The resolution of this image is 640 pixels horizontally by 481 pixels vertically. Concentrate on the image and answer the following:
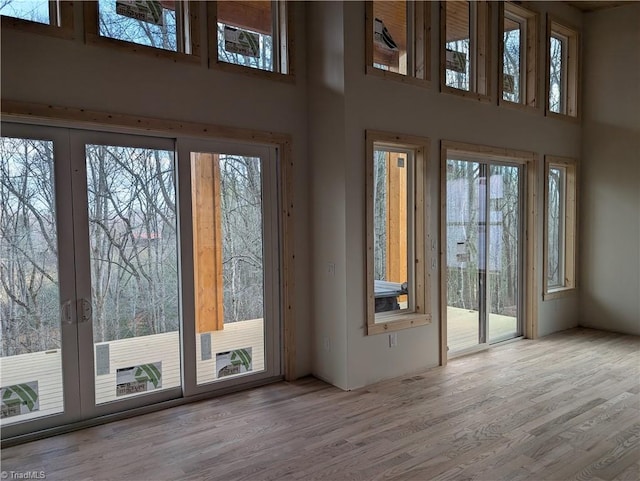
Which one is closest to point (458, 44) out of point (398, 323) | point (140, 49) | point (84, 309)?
point (398, 323)

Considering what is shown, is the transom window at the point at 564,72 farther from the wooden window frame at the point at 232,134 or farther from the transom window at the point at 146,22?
the transom window at the point at 146,22

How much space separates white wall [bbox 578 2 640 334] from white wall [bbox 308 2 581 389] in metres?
2.44

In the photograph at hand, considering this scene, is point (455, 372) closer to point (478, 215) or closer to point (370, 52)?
point (478, 215)

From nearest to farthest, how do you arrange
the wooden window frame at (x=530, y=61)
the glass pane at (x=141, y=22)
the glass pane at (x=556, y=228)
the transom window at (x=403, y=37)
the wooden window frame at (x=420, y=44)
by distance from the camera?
the glass pane at (x=141, y=22) < the transom window at (x=403, y=37) < the wooden window frame at (x=420, y=44) < the wooden window frame at (x=530, y=61) < the glass pane at (x=556, y=228)

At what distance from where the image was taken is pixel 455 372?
4.51 metres

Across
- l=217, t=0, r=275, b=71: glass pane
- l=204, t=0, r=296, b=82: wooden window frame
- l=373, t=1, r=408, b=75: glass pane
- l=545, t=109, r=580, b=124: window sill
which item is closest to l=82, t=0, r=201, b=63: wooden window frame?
l=217, t=0, r=275, b=71: glass pane

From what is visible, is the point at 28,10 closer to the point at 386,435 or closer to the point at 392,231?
the point at 392,231

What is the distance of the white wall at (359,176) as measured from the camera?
4016 mm

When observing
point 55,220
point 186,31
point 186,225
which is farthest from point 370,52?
point 55,220

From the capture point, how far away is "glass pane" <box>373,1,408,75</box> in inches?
172

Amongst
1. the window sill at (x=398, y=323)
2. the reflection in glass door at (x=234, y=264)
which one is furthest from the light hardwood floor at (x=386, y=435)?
the window sill at (x=398, y=323)

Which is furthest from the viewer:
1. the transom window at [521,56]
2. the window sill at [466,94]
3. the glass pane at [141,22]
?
the transom window at [521,56]

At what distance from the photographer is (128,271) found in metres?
3.58

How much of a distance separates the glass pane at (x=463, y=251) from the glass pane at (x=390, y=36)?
47.1 inches
